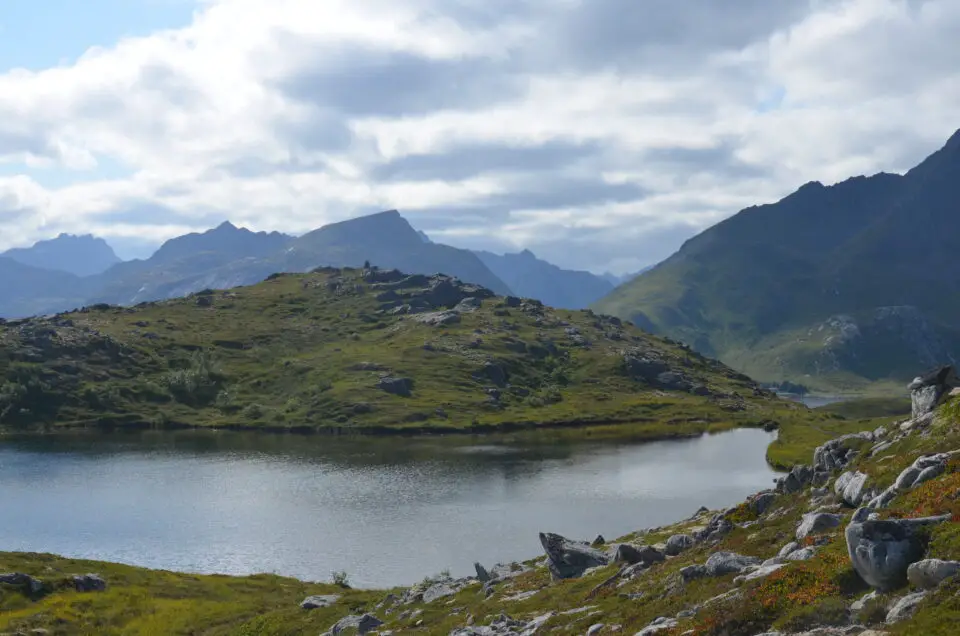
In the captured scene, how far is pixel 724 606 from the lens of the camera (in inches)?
1133

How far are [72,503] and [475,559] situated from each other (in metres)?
87.4

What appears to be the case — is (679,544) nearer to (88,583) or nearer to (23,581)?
(88,583)

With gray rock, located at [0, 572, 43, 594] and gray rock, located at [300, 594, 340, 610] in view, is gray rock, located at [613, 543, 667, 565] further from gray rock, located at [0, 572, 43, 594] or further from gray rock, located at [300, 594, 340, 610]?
gray rock, located at [0, 572, 43, 594]

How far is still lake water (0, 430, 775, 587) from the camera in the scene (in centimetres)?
10575

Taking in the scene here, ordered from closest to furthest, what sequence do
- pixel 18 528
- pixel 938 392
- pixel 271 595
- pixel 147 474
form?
1. pixel 938 392
2. pixel 271 595
3. pixel 18 528
4. pixel 147 474

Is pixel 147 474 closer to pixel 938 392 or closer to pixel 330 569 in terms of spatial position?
pixel 330 569

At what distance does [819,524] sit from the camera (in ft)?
116

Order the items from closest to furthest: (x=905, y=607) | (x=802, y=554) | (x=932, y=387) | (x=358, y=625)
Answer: (x=905, y=607) → (x=802, y=554) → (x=358, y=625) → (x=932, y=387)

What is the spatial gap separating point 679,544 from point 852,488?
38.3ft

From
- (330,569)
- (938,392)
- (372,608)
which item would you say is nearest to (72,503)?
(330,569)

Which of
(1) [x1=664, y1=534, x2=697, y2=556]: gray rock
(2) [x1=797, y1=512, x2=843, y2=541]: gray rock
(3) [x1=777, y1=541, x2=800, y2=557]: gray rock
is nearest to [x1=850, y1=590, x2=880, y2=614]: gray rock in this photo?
(3) [x1=777, y1=541, x2=800, y2=557]: gray rock

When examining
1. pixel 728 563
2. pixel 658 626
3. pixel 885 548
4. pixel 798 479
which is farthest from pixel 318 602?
pixel 885 548

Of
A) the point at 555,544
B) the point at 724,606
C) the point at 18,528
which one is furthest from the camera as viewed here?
the point at 18,528

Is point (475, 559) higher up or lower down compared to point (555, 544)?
lower down
